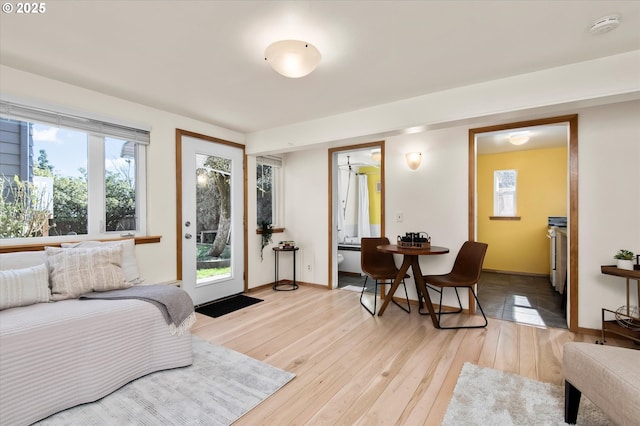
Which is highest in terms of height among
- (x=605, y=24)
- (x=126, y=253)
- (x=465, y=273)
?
(x=605, y=24)

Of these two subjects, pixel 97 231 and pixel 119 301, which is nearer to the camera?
pixel 119 301

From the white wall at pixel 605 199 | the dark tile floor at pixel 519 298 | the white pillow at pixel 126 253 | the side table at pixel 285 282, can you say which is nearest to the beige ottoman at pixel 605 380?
the white wall at pixel 605 199

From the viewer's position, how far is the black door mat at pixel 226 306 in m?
3.51

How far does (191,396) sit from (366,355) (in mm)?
1328

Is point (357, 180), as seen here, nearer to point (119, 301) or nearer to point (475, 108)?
point (475, 108)

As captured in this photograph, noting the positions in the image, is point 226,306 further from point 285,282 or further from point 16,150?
point 16,150

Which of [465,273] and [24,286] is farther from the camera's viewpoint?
[465,273]

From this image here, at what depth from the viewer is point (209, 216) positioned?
3949mm

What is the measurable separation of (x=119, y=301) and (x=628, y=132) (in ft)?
14.7

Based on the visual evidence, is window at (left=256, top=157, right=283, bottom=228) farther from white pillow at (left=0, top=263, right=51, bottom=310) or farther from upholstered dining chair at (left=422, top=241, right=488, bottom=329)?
white pillow at (left=0, top=263, right=51, bottom=310)

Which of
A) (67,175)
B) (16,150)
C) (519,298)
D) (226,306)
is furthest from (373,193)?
(16,150)

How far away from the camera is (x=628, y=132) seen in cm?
273

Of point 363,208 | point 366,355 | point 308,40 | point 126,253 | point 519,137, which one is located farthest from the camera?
point 363,208

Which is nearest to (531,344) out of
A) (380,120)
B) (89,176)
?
(380,120)
